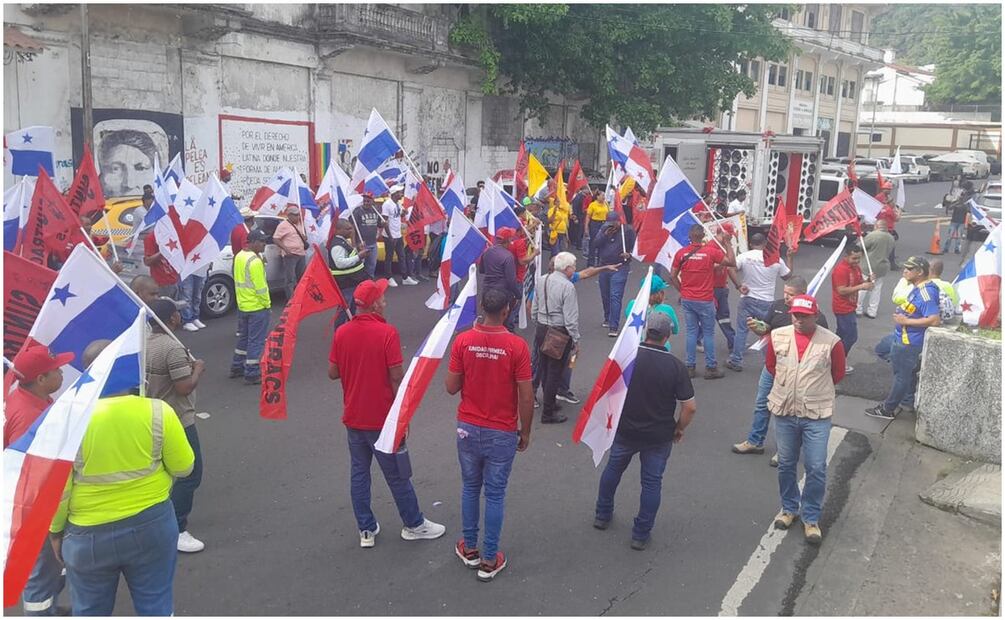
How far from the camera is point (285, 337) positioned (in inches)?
224

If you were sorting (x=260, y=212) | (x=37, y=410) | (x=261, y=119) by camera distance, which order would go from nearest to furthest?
(x=37, y=410)
(x=260, y=212)
(x=261, y=119)

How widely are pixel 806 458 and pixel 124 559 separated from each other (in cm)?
423

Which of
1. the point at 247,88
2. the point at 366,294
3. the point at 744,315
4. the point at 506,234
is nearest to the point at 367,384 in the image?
the point at 366,294

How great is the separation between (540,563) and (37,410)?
3018 mm

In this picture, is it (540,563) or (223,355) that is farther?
(223,355)

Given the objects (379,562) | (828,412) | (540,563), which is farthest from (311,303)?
(828,412)

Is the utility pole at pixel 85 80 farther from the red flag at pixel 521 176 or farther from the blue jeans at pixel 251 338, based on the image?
the red flag at pixel 521 176

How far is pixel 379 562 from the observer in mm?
5168

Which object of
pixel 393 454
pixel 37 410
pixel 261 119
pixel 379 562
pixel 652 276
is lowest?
pixel 379 562

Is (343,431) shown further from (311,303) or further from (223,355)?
(223,355)

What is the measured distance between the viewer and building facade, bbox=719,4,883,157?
41.9 meters

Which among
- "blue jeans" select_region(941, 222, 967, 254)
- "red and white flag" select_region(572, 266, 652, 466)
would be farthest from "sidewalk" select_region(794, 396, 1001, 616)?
"blue jeans" select_region(941, 222, 967, 254)

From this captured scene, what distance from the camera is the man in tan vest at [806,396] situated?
5.44m

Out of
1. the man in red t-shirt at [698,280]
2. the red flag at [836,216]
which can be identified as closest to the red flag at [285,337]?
the man in red t-shirt at [698,280]
